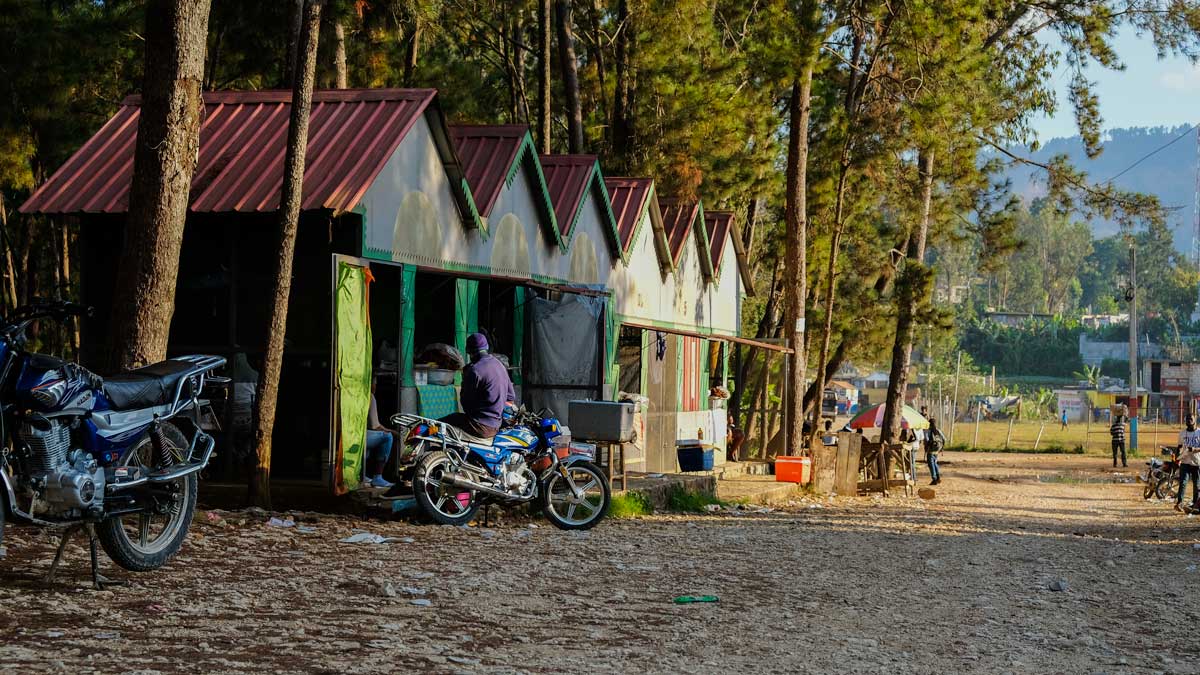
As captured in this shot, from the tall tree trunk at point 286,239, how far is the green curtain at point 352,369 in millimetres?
673

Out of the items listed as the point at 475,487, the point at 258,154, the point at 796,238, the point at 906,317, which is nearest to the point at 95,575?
the point at 475,487

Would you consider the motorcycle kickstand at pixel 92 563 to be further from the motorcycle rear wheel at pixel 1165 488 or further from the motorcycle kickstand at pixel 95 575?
the motorcycle rear wheel at pixel 1165 488

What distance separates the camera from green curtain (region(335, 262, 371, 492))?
14.5 meters

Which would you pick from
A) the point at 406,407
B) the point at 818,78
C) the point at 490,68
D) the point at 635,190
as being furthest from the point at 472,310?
the point at 490,68

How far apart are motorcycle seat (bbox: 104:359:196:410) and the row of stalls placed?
462cm

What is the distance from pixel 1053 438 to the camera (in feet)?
218

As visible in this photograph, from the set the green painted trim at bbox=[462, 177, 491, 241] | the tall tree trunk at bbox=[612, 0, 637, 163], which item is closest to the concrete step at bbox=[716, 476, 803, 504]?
the green painted trim at bbox=[462, 177, 491, 241]

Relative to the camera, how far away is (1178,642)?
8.92 meters

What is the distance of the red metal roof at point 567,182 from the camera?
72.1 feet

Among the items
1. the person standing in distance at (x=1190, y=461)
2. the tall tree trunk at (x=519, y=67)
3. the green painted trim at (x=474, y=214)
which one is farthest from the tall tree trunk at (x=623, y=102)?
the person standing in distance at (x=1190, y=461)

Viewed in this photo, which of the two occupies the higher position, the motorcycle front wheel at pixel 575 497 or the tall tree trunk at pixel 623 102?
the tall tree trunk at pixel 623 102

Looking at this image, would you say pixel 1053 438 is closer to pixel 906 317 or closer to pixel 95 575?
pixel 906 317

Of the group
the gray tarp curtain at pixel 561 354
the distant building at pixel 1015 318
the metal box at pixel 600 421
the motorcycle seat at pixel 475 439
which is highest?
the distant building at pixel 1015 318

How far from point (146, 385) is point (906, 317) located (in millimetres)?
28290
